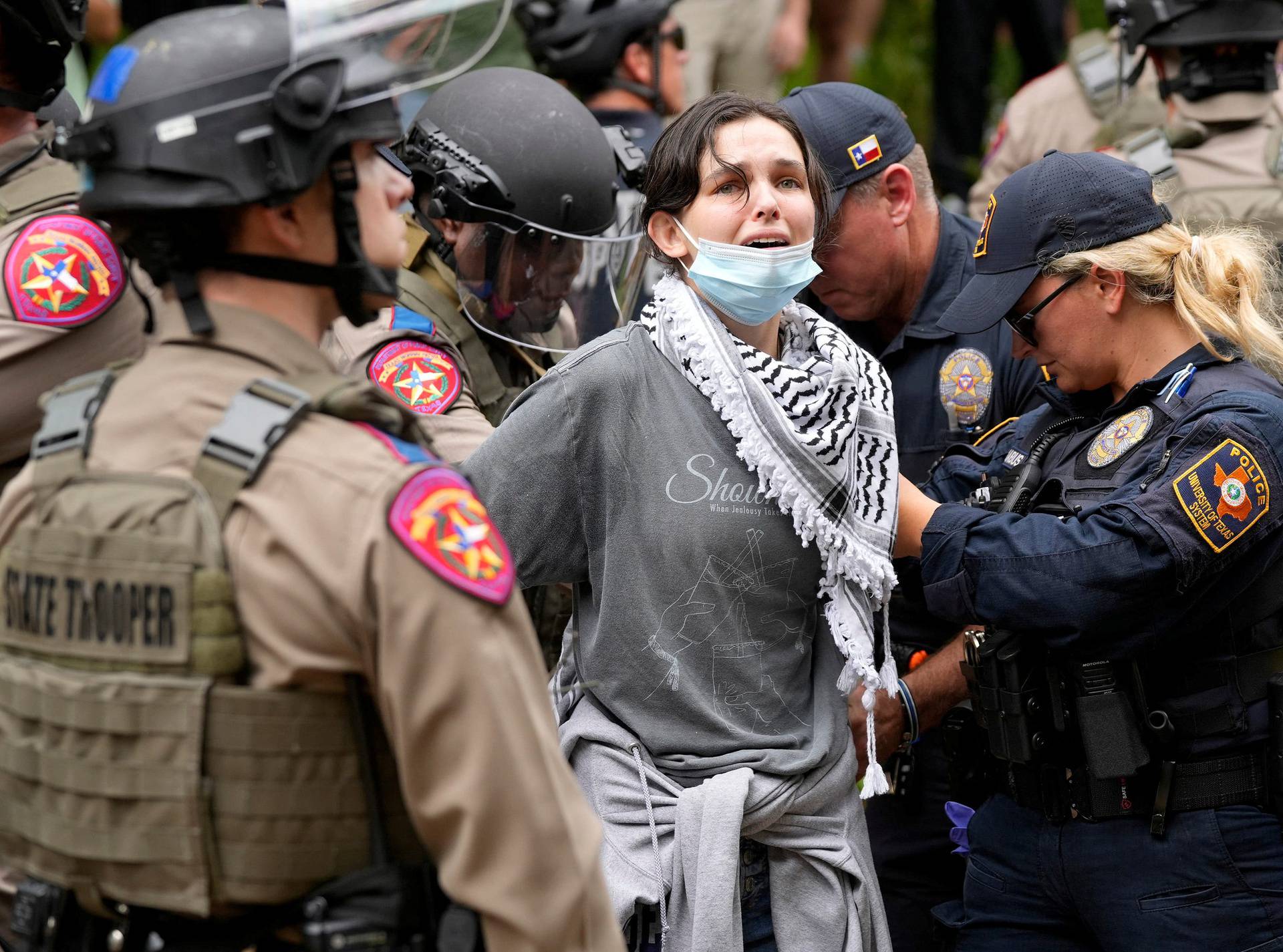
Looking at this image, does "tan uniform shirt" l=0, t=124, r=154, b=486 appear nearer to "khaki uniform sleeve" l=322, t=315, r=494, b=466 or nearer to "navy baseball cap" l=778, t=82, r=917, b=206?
"khaki uniform sleeve" l=322, t=315, r=494, b=466

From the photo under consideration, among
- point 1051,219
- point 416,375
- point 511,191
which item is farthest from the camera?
point 511,191

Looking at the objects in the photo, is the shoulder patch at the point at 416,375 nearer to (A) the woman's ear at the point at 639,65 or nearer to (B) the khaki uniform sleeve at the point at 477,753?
(B) the khaki uniform sleeve at the point at 477,753

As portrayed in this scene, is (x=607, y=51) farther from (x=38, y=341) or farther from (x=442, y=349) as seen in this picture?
(x=38, y=341)

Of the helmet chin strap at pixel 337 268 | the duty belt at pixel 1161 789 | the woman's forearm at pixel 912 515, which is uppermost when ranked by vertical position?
the helmet chin strap at pixel 337 268

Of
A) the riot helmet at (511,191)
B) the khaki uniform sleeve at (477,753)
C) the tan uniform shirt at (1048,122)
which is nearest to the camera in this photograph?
the khaki uniform sleeve at (477,753)

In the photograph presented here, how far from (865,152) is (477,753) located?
8.18 ft

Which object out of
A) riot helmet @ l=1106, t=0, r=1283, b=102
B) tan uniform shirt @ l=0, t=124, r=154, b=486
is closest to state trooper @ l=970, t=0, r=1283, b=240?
riot helmet @ l=1106, t=0, r=1283, b=102

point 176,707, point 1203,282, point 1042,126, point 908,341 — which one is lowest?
point 1042,126

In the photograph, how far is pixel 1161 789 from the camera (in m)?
2.87

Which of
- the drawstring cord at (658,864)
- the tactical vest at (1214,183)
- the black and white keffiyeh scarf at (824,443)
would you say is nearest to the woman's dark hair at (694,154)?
the black and white keffiyeh scarf at (824,443)

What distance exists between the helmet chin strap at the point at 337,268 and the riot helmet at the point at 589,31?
13.0 feet

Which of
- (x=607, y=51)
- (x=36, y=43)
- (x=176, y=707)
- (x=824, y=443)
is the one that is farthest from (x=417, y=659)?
(x=607, y=51)

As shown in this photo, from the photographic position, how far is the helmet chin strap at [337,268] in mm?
1966

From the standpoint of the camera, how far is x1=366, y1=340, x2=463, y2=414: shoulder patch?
10.4 feet
